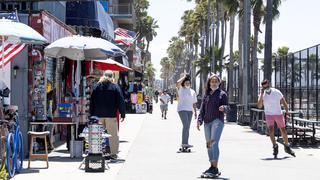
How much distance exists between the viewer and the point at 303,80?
23391mm

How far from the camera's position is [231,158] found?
15.0 meters

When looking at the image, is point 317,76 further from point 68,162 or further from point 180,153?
point 68,162

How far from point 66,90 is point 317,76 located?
7.94 metres

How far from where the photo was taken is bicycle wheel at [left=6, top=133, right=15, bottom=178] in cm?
1091

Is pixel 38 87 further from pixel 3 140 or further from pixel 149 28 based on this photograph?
pixel 149 28

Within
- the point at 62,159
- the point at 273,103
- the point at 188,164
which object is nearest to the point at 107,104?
the point at 62,159

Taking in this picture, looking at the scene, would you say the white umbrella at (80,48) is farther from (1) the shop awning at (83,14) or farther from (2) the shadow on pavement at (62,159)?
(1) the shop awning at (83,14)

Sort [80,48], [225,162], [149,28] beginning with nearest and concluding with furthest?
[225,162], [80,48], [149,28]

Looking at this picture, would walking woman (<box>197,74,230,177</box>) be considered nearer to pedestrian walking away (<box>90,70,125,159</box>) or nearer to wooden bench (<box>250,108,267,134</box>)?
pedestrian walking away (<box>90,70,125,159</box>)

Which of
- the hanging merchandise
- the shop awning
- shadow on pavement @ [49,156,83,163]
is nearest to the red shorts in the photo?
shadow on pavement @ [49,156,83,163]

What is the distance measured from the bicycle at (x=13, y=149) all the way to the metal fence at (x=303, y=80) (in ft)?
37.9

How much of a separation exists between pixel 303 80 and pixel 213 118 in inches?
478

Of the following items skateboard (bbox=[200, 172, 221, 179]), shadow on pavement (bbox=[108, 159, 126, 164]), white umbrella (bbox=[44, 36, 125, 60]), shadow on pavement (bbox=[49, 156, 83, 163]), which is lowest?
skateboard (bbox=[200, 172, 221, 179])

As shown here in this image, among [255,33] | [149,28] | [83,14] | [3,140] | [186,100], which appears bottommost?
[3,140]
